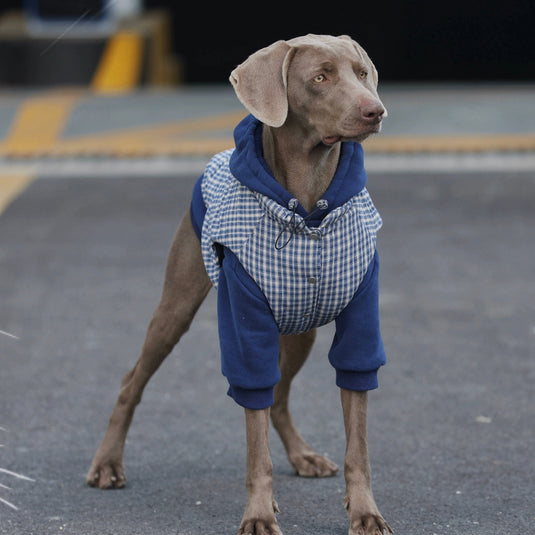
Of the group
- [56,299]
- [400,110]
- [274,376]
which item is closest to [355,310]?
[274,376]

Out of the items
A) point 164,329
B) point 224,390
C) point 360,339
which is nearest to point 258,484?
point 360,339

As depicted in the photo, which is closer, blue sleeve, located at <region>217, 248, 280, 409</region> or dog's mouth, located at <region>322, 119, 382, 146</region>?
dog's mouth, located at <region>322, 119, 382, 146</region>

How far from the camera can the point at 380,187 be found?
10305mm

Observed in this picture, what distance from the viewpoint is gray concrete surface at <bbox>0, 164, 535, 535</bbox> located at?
419cm

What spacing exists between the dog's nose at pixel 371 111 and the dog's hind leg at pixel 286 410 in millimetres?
1151

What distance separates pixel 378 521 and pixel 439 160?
26.0ft

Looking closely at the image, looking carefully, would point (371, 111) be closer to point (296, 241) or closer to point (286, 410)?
point (296, 241)

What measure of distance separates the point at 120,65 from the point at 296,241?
506 inches

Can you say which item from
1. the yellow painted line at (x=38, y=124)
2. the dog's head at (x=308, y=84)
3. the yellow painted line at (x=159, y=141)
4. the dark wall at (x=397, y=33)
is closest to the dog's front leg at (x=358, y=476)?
the dog's head at (x=308, y=84)

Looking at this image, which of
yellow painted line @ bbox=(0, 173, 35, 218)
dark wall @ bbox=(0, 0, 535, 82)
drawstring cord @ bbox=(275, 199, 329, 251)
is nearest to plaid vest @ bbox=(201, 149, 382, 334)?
drawstring cord @ bbox=(275, 199, 329, 251)

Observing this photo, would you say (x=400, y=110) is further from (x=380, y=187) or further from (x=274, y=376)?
(x=274, y=376)

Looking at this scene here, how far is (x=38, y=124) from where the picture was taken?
42.1 feet

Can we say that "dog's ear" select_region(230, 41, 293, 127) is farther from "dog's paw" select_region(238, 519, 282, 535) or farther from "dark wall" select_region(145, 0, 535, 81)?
"dark wall" select_region(145, 0, 535, 81)

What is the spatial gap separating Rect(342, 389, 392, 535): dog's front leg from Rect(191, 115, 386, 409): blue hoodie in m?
0.07
